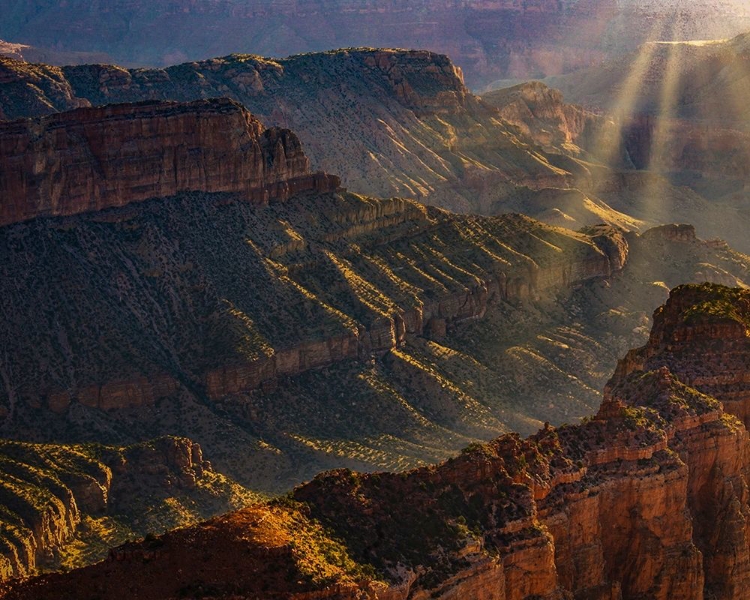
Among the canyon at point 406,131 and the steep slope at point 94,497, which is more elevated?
the canyon at point 406,131

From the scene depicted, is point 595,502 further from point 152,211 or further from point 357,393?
point 152,211

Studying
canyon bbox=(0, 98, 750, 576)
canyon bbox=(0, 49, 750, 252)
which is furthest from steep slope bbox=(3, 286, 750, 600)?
canyon bbox=(0, 49, 750, 252)

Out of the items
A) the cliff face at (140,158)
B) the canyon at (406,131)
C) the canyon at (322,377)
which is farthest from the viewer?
the canyon at (406,131)

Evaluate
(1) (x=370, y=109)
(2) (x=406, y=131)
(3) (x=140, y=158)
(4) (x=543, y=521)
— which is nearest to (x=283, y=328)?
(3) (x=140, y=158)

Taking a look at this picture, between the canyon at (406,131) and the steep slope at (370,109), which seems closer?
the steep slope at (370,109)

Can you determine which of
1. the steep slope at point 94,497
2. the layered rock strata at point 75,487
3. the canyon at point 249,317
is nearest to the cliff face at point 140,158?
the canyon at point 249,317

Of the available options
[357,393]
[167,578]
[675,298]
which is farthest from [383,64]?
[167,578]

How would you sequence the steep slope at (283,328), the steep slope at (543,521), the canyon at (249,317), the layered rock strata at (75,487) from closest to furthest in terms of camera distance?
the steep slope at (543,521), the layered rock strata at (75,487), the canyon at (249,317), the steep slope at (283,328)

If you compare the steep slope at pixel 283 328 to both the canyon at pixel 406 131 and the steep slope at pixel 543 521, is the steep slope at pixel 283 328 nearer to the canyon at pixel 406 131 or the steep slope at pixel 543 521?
the steep slope at pixel 543 521
